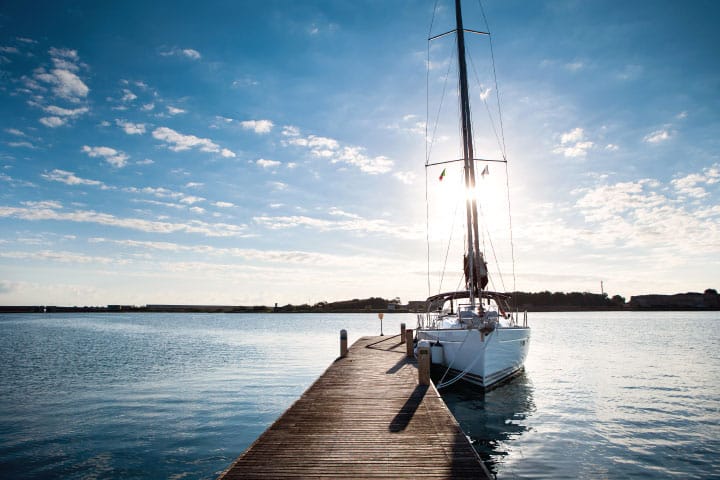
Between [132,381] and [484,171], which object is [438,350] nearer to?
[484,171]

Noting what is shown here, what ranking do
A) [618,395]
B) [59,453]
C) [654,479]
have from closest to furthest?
[654,479] < [59,453] < [618,395]

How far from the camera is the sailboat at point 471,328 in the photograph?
16503 millimetres

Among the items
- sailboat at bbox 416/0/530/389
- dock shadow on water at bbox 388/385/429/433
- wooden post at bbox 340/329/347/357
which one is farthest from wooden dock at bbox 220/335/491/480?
wooden post at bbox 340/329/347/357

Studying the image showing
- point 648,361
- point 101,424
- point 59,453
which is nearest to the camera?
point 59,453

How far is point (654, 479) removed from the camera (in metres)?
9.16

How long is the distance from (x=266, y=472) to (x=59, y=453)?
8692 millimetres

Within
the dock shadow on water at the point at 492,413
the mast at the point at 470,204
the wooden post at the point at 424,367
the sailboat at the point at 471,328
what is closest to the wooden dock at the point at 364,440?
the wooden post at the point at 424,367

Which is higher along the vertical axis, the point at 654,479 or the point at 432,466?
the point at 432,466

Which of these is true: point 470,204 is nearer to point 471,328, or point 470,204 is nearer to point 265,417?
point 471,328

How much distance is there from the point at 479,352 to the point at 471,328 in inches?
39.0

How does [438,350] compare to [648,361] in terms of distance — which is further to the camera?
[648,361]

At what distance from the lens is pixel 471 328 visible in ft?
54.0

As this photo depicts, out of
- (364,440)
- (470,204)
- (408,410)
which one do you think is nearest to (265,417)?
(408,410)

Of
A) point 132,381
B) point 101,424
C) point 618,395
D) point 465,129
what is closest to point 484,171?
point 465,129
